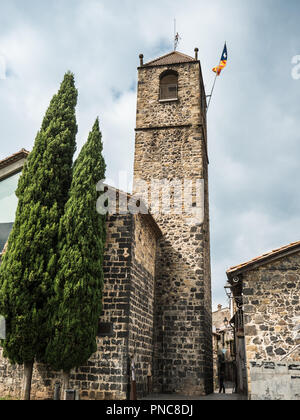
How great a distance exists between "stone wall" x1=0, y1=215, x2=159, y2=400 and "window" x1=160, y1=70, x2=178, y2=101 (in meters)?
7.31

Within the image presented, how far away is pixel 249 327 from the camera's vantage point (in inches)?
360

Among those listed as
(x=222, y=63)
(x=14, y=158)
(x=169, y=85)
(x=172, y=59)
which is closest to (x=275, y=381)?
(x=14, y=158)

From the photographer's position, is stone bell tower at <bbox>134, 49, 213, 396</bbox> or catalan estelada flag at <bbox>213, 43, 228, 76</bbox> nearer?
stone bell tower at <bbox>134, 49, 213, 396</bbox>

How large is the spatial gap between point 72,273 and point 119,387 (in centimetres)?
286

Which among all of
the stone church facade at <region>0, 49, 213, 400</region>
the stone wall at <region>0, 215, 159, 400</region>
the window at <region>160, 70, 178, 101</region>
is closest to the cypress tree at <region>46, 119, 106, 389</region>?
the stone wall at <region>0, 215, 159, 400</region>

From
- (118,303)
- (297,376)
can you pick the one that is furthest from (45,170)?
(297,376)

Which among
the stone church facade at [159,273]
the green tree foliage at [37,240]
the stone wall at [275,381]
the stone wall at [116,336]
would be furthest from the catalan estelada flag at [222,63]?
the stone wall at [275,381]

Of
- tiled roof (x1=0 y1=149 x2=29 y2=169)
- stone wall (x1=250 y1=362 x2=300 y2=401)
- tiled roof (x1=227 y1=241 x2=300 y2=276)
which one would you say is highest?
tiled roof (x1=0 y1=149 x2=29 y2=169)

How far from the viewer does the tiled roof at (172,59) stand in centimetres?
1623

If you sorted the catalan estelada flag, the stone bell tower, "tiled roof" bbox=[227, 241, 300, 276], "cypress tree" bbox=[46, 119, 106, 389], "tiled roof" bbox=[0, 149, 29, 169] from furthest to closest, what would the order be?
the catalan estelada flag → the stone bell tower → "tiled roof" bbox=[0, 149, 29, 169] → "tiled roof" bbox=[227, 241, 300, 276] → "cypress tree" bbox=[46, 119, 106, 389]

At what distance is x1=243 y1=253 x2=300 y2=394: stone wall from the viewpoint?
888 cm

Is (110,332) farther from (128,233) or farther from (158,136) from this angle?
(158,136)

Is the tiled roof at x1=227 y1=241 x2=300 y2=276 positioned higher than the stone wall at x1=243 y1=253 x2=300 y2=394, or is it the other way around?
the tiled roof at x1=227 y1=241 x2=300 y2=276

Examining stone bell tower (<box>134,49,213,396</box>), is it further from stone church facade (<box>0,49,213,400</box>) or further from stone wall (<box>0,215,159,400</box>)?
stone wall (<box>0,215,159,400</box>)
